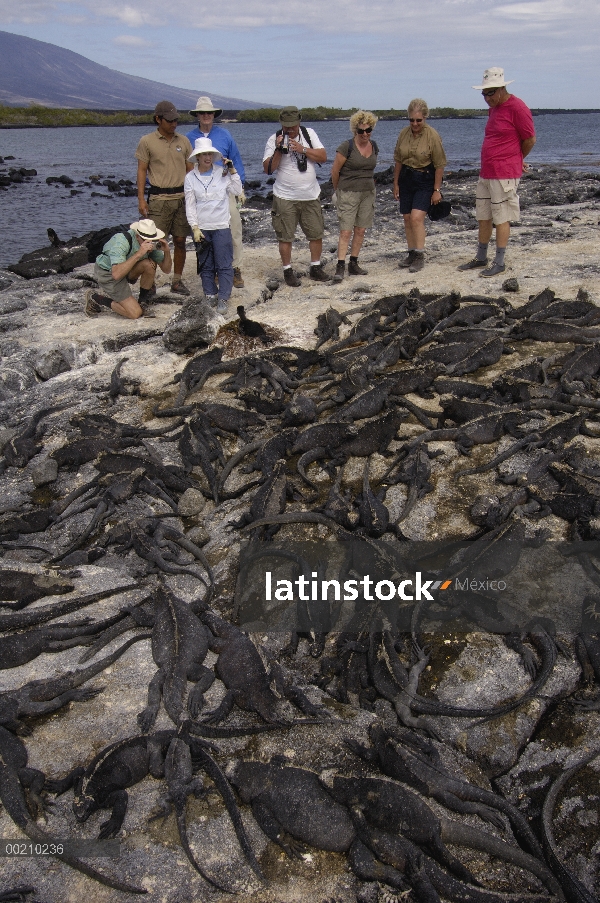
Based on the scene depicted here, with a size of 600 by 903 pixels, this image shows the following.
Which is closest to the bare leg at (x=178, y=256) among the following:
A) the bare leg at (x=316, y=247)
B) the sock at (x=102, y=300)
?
the sock at (x=102, y=300)

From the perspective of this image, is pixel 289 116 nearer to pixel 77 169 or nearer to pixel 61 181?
pixel 61 181

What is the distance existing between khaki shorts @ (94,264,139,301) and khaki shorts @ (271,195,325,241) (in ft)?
7.64

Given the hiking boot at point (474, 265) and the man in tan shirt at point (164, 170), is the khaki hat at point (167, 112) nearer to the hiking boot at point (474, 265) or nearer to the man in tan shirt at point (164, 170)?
the man in tan shirt at point (164, 170)

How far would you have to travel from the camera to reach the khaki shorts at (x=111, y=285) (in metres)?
8.12

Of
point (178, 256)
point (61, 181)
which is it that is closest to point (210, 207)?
point (178, 256)

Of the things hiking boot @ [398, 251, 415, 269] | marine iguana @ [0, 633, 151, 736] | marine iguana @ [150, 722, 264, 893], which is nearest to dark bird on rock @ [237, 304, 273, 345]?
hiking boot @ [398, 251, 415, 269]

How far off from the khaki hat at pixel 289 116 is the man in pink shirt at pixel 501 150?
7.93ft

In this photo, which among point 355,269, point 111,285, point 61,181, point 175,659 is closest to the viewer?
point 175,659

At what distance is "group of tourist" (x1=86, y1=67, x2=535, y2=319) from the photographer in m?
7.79

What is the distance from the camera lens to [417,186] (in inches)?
Answer: 346

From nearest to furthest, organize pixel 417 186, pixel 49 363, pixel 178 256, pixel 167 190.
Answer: pixel 49 363 → pixel 167 190 → pixel 417 186 → pixel 178 256

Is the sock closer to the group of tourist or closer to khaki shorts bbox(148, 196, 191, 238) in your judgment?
the group of tourist

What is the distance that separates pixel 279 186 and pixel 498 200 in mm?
3085

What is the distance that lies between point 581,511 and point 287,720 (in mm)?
2638
